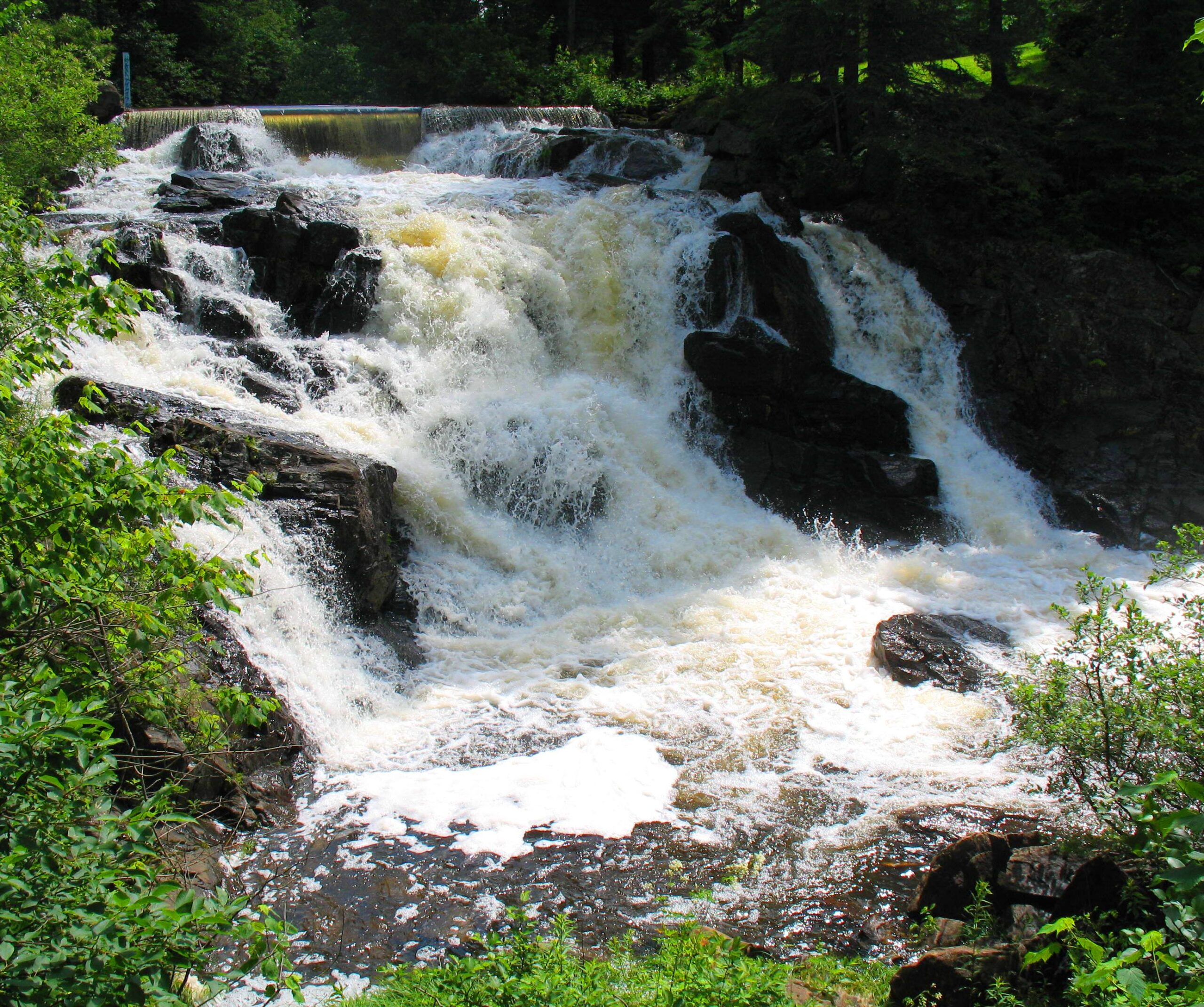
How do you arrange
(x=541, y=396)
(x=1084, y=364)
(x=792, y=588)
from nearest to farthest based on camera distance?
(x=792, y=588) < (x=541, y=396) < (x=1084, y=364)

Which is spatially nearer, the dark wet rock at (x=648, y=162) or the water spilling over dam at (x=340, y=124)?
the dark wet rock at (x=648, y=162)

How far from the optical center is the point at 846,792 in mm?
6980

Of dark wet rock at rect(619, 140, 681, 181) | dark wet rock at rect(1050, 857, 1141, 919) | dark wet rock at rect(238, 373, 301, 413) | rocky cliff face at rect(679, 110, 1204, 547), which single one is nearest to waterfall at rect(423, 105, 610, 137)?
dark wet rock at rect(619, 140, 681, 181)

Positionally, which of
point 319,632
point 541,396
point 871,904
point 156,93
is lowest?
point 871,904

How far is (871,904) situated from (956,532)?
305 inches

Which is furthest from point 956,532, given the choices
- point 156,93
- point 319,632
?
point 156,93

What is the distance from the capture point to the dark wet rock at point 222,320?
1130 cm

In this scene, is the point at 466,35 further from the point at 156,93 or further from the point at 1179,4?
the point at 1179,4

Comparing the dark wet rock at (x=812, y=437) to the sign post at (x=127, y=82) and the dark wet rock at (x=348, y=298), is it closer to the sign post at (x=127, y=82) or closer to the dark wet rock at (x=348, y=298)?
the dark wet rock at (x=348, y=298)

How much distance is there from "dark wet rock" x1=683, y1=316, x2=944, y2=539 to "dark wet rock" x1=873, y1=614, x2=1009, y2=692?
108 inches

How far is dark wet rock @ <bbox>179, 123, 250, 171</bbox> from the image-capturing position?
17.2 metres

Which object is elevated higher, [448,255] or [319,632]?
[448,255]

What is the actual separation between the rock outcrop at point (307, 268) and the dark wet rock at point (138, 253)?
1120 mm

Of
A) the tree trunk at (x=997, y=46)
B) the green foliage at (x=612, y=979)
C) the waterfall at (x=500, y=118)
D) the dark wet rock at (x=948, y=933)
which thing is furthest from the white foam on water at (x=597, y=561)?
the tree trunk at (x=997, y=46)
